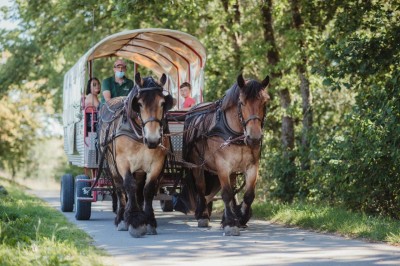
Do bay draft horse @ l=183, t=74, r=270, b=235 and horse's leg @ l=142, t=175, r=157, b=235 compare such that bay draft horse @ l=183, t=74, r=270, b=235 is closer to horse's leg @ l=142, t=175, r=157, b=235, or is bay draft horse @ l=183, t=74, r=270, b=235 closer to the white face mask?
horse's leg @ l=142, t=175, r=157, b=235

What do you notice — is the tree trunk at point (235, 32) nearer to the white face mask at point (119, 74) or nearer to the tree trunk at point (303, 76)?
the tree trunk at point (303, 76)

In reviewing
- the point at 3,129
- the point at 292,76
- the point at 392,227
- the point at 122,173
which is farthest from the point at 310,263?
the point at 3,129

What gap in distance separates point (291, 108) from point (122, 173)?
7.83 m

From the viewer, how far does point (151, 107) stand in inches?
429

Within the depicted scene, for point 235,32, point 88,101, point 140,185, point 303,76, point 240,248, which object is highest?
point 235,32

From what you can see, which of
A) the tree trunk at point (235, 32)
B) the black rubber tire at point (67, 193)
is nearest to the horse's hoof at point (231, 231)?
the black rubber tire at point (67, 193)

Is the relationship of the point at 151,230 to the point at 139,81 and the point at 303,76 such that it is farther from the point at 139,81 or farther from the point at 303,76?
the point at 303,76

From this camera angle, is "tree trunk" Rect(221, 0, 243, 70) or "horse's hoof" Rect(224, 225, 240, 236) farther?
"tree trunk" Rect(221, 0, 243, 70)

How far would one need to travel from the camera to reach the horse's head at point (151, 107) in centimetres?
1080

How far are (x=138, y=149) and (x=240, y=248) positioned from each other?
274 cm

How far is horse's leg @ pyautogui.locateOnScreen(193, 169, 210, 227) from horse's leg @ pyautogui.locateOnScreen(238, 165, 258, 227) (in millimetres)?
616

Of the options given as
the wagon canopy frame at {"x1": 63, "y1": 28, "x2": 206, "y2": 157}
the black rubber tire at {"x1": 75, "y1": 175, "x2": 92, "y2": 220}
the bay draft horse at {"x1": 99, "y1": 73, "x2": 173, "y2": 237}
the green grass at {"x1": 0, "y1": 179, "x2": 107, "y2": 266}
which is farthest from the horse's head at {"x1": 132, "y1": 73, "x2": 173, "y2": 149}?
the black rubber tire at {"x1": 75, "y1": 175, "x2": 92, "y2": 220}

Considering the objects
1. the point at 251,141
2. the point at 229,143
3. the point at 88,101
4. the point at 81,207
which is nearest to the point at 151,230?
the point at 229,143

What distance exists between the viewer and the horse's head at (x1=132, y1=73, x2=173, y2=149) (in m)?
10.8
